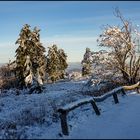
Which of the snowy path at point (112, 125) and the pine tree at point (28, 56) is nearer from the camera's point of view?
the snowy path at point (112, 125)

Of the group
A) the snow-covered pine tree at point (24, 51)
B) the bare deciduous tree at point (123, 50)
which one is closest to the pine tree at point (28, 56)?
the snow-covered pine tree at point (24, 51)

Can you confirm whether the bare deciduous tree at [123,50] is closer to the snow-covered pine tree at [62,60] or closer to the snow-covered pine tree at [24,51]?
the snow-covered pine tree at [24,51]

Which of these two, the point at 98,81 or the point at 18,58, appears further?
the point at 18,58

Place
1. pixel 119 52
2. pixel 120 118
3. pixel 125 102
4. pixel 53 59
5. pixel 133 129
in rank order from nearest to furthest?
pixel 133 129 < pixel 120 118 < pixel 125 102 < pixel 119 52 < pixel 53 59

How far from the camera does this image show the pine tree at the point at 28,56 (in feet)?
193

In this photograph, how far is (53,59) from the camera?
85125 mm

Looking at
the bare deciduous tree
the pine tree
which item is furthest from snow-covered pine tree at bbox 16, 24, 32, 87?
the bare deciduous tree

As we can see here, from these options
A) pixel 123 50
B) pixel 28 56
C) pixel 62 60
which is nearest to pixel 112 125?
pixel 123 50

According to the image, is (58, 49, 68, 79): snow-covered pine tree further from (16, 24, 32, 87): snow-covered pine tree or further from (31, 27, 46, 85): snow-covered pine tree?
(16, 24, 32, 87): snow-covered pine tree

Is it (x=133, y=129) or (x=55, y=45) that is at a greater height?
(x=55, y=45)

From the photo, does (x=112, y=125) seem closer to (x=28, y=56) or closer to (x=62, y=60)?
(x=28, y=56)

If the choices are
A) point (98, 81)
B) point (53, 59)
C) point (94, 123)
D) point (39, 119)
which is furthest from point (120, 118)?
point (53, 59)

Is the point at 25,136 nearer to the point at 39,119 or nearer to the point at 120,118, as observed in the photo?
the point at 39,119

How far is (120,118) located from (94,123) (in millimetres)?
1366
